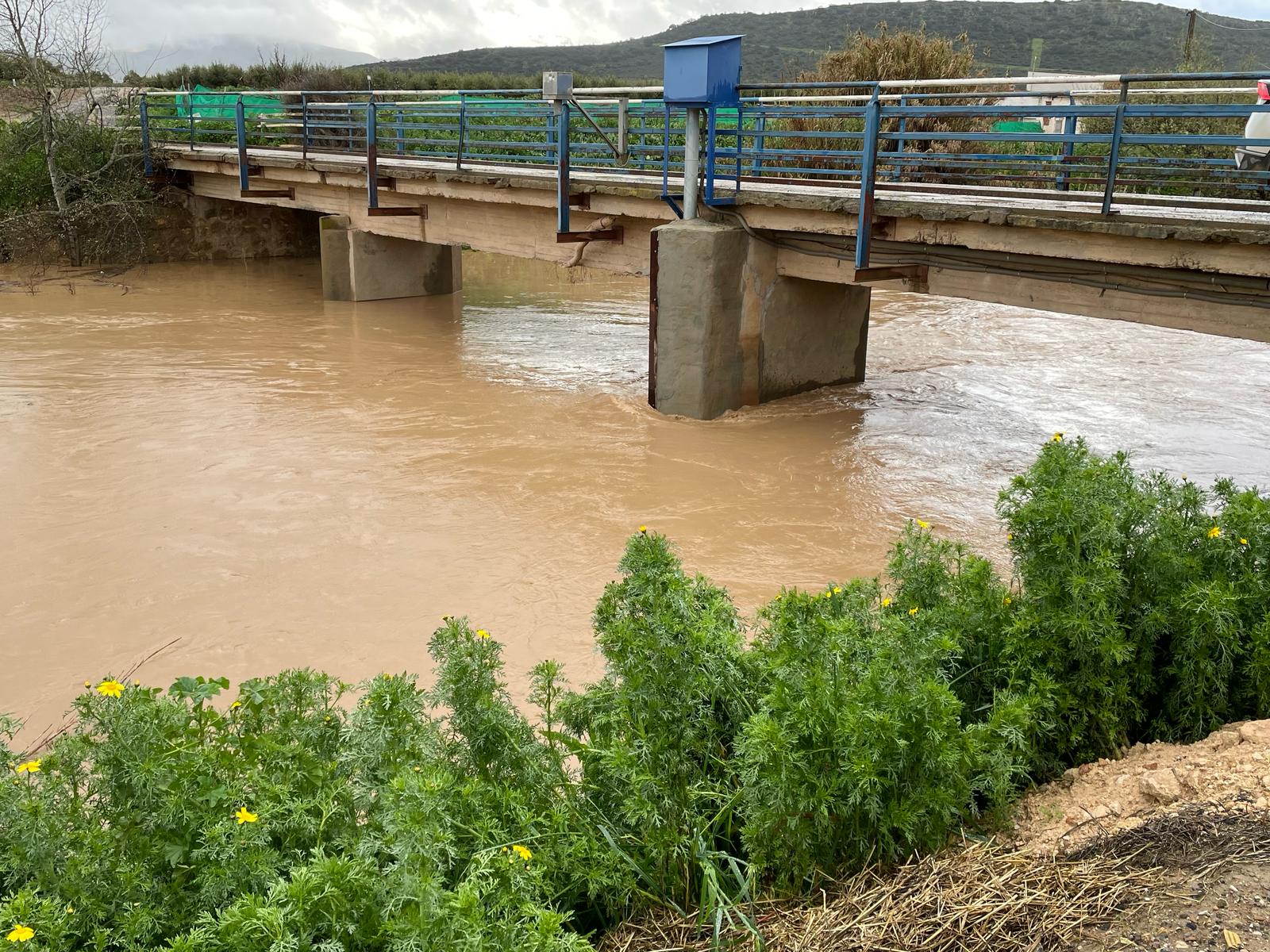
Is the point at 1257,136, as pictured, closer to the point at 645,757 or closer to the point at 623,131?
the point at 623,131

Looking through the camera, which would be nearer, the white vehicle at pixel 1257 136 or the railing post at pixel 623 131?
the white vehicle at pixel 1257 136

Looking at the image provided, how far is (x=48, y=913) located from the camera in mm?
2609

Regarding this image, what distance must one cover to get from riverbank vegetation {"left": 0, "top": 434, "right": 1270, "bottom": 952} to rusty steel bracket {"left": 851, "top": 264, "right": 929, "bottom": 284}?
598 cm

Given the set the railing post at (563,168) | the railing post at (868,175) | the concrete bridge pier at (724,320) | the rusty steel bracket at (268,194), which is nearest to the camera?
the railing post at (868,175)

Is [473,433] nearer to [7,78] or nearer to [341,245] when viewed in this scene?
[341,245]

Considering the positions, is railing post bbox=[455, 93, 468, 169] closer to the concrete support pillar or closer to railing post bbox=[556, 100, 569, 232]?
railing post bbox=[556, 100, 569, 232]

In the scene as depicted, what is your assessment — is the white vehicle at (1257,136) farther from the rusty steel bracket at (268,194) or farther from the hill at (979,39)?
the hill at (979,39)

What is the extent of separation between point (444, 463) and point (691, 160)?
12.4 feet

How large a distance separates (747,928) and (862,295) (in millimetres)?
10490

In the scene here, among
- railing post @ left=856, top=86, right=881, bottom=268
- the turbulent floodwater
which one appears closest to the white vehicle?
the turbulent floodwater

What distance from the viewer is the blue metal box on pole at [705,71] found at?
34.1 feet

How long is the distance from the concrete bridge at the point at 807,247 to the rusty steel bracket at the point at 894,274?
2 centimetres

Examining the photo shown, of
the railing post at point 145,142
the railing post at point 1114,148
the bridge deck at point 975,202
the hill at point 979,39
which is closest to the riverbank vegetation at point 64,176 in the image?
the railing post at point 145,142

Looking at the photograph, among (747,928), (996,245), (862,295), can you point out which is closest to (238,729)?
(747,928)
